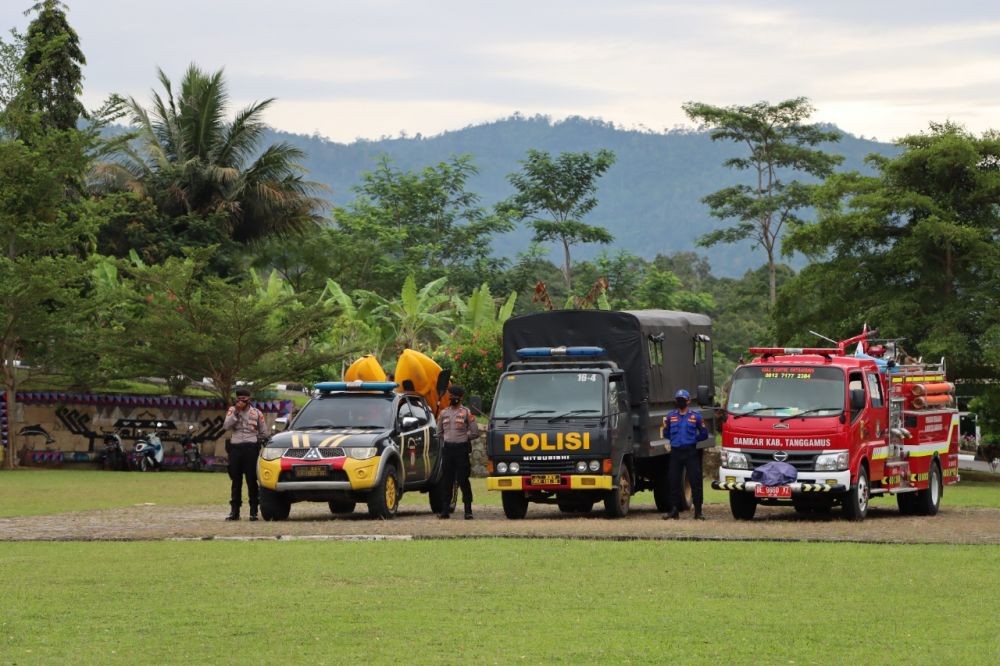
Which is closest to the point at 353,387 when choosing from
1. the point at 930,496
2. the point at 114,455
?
the point at 930,496

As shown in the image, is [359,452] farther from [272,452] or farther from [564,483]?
[564,483]

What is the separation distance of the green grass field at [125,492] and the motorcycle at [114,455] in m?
1.18

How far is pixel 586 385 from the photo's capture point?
2312cm

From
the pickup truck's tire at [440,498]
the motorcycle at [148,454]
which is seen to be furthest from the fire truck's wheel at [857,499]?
the motorcycle at [148,454]

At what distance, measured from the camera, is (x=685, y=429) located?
22.7m

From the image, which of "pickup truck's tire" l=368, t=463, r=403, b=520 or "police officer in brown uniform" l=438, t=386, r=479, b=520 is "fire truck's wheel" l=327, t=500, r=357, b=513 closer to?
"pickup truck's tire" l=368, t=463, r=403, b=520

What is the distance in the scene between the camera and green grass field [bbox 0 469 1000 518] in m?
27.4

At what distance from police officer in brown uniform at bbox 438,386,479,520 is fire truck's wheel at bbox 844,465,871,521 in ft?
17.7

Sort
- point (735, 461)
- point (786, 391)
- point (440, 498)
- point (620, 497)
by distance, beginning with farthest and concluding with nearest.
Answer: point (440, 498)
point (620, 497)
point (786, 391)
point (735, 461)

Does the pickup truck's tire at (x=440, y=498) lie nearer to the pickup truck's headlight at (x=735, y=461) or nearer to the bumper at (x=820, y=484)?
the pickup truck's headlight at (x=735, y=461)

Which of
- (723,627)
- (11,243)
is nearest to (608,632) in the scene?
(723,627)

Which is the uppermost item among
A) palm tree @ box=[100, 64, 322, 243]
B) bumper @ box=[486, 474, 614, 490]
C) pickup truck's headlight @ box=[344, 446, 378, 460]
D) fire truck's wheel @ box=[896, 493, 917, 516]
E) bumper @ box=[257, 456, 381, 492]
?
palm tree @ box=[100, 64, 322, 243]

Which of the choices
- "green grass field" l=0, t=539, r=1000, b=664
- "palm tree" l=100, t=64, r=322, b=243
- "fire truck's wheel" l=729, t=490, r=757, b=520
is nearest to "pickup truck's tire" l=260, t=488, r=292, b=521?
"green grass field" l=0, t=539, r=1000, b=664

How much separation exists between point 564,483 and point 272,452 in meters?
4.22
